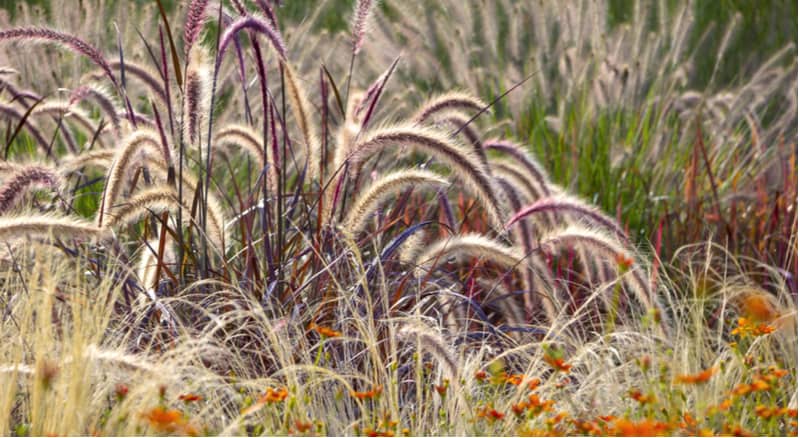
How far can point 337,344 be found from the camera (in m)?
3.56

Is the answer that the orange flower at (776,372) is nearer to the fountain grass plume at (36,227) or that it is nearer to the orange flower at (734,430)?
the orange flower at (734,430)

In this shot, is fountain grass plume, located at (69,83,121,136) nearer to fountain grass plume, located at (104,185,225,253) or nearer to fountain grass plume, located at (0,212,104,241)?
fountain grass plume, located at (104,185,225,253)

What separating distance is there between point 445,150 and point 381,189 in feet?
0.76

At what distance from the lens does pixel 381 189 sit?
3.39 m

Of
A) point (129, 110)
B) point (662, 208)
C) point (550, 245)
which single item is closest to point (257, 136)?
point (129, 110)

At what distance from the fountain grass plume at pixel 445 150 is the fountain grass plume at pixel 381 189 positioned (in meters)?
0.07

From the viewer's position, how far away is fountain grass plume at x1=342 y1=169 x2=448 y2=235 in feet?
11.0

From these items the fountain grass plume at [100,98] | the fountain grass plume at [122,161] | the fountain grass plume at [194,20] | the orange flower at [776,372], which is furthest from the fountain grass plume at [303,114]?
the orange flower at [776,372]

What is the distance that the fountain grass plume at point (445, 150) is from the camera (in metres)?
3.31

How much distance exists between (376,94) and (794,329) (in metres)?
1.62

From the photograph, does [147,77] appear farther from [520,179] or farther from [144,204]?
[520,179]

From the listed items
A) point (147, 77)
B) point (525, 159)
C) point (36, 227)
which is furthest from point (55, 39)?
point (525, 159)

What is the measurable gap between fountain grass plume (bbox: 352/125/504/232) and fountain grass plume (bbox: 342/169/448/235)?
7 cm

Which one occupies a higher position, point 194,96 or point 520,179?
point 194,96
